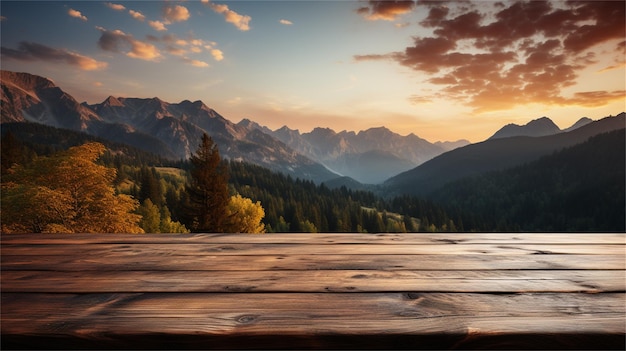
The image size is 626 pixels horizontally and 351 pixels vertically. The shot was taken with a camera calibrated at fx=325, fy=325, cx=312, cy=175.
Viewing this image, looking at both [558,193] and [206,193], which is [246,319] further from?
[558,193]

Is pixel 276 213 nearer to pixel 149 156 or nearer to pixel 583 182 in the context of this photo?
pixel 149 156

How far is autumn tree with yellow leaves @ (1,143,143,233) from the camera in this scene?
17.8 metres

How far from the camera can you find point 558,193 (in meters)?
151

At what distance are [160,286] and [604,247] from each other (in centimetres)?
364

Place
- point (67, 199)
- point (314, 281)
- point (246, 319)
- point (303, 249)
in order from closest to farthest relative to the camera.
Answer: point (246, 319), point (314, 281), point (303, 249), point (67, 199)

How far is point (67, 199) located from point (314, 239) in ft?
68.5

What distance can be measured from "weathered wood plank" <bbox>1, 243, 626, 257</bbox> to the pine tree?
30745 millimetres

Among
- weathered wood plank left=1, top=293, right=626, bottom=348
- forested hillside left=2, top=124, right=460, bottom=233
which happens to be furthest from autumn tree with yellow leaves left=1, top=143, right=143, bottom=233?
forested hillside left=2, top=124, right=460, bottom=233

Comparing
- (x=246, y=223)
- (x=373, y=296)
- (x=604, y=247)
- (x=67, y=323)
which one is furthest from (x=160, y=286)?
(x=246, y=223)

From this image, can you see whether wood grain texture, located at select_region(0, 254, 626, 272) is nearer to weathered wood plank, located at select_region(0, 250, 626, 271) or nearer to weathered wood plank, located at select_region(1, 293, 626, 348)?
weathered wood plank, located at select_region(0, 250, 626, 271)

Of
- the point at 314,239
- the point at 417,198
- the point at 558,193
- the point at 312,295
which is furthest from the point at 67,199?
the point at 558,193

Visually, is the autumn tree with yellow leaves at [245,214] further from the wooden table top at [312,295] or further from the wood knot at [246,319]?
the wood knot at [246,319]

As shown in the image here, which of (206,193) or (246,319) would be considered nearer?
(246,319)

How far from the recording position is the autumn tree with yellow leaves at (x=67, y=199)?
17750 mm
